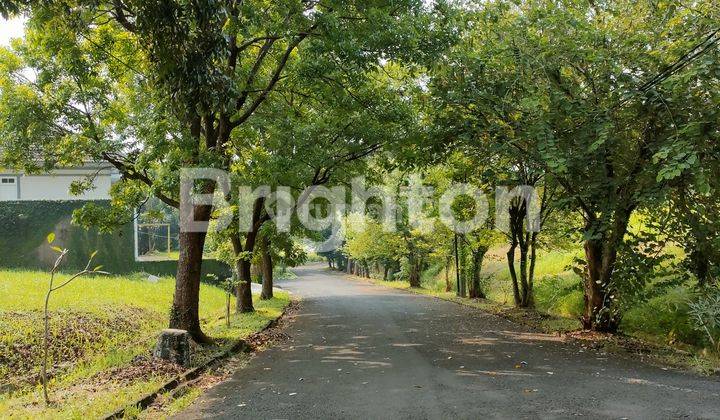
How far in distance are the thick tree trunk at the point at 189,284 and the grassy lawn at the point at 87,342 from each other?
57cm

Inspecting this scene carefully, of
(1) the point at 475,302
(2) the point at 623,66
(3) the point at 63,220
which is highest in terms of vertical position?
(2) the point at 623,66

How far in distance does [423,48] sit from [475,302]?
45.1ft

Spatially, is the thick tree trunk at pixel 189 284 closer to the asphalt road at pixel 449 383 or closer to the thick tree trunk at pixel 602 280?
the asphalt road at pixel 449 383

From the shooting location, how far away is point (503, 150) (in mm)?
11094

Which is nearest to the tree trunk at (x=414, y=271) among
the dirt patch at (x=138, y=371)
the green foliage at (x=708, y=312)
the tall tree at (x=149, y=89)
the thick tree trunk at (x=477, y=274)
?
the thick tree trunk at (x=477, y=274)

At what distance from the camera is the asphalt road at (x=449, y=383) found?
6.22 metres

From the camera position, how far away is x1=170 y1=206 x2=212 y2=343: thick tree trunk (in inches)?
415

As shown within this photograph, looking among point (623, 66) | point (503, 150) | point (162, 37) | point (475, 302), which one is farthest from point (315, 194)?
point (162, 37)

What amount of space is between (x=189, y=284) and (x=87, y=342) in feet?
6.97

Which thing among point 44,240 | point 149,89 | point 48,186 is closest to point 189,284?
point 149,89

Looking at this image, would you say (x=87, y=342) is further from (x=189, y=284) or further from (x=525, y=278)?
(x=525, y=278)

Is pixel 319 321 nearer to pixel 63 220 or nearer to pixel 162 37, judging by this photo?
pixel 162 37

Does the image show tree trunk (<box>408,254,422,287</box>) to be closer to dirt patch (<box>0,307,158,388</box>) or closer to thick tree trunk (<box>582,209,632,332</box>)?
thick tree trunk (<box>582,209,632,332</box>)

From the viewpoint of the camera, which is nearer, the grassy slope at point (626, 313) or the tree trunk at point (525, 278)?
the grassy slope at point (626, 313)
